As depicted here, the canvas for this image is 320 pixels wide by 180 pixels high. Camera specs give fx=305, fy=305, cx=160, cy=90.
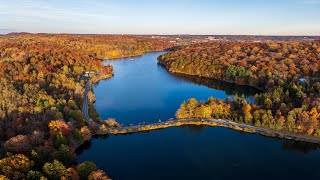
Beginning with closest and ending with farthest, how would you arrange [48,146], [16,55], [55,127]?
1. [48,146]
2. [55,127]
3. [16,55]

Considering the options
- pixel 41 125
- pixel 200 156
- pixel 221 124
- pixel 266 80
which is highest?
pixel 266 80

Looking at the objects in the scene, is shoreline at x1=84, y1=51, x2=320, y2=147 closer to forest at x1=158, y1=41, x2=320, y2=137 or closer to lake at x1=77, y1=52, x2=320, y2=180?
lake at x1=77, y1=52, x2=320, y2=180

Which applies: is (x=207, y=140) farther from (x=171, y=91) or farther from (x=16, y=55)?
(x=16, y=55)

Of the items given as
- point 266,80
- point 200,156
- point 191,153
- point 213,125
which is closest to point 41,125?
point 191,153

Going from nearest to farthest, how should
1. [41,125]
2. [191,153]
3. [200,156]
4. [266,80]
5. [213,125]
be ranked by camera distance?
[200,156]
[191,153]
[41,125]
[213,125]
[266,80]

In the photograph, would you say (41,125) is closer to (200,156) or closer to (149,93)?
(200,156)

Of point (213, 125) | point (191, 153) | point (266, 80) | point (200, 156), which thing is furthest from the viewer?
point (266, 80)

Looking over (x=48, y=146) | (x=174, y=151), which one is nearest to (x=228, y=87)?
(x=174, y=151)

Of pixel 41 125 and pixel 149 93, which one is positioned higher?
pixel 41 125

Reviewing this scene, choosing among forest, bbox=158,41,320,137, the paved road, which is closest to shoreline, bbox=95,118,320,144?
the paved road
